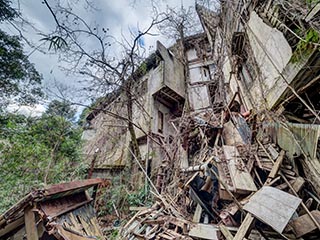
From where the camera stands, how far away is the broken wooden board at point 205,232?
365 cm

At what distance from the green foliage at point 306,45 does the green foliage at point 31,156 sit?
7.73 meters

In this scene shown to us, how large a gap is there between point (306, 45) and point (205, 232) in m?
4.46

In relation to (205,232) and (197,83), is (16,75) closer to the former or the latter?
(197,83)

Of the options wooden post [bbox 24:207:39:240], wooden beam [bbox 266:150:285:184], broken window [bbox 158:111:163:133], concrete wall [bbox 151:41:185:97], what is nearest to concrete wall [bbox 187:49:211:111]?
concrete wall [bbox 151:41:185:97]

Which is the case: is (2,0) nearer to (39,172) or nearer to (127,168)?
(39,172)

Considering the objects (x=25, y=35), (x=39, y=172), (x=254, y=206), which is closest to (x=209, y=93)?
(x=254, y=206)

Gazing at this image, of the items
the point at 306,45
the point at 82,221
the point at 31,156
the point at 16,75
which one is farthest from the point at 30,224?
the point at 16,75

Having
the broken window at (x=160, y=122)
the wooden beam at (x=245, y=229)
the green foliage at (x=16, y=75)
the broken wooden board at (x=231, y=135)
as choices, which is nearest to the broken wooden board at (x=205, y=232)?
the wooden beam at (x=245, y=229)

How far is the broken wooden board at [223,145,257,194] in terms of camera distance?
3998 millimetres

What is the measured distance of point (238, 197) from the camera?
4.13m

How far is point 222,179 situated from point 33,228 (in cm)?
378

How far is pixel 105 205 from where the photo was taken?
732 cm

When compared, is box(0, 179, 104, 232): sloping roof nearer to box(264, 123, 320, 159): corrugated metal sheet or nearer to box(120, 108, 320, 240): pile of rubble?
box(120, 108, 320, 240): pile of rubble

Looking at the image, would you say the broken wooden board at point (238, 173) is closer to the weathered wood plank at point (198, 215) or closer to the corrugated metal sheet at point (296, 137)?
the corrugated metal sheet at point (296, 137)
